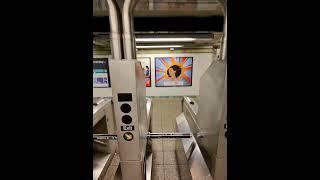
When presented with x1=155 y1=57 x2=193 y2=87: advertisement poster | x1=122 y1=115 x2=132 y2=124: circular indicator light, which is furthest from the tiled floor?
x1=122 y1=115 x2=132 y2=124: circular indicator light

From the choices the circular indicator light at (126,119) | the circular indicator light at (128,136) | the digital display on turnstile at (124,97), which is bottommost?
the circular indicator light at (128,136)

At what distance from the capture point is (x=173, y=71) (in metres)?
6.43

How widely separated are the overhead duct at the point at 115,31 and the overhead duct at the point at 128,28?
4 cm

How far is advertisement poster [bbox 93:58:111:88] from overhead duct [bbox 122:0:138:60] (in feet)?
16.7

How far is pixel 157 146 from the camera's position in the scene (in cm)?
386

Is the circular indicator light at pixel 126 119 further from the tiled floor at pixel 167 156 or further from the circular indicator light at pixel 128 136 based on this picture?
the tiled floor at pixel 167 156

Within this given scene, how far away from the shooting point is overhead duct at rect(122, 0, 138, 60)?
1444 mm

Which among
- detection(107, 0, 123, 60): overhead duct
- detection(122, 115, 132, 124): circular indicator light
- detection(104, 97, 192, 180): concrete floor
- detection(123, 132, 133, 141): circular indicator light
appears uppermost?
detection(107, 0, 123, 60): overhead duct

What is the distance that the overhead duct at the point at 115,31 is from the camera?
1.41 meters

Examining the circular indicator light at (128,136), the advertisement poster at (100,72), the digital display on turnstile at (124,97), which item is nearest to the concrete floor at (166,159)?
the circular indicator light at (128,136)

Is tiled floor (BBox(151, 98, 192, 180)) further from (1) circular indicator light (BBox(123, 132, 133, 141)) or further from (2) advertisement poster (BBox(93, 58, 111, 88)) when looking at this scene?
(2) advertisement poster (BBox(93, 58, 111, 88))

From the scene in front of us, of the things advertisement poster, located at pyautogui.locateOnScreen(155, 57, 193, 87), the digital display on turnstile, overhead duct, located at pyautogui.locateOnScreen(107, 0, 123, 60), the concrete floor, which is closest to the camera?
overhead duct, located at pyautogui.locateOnScreen(107, 0, 123, 60)
